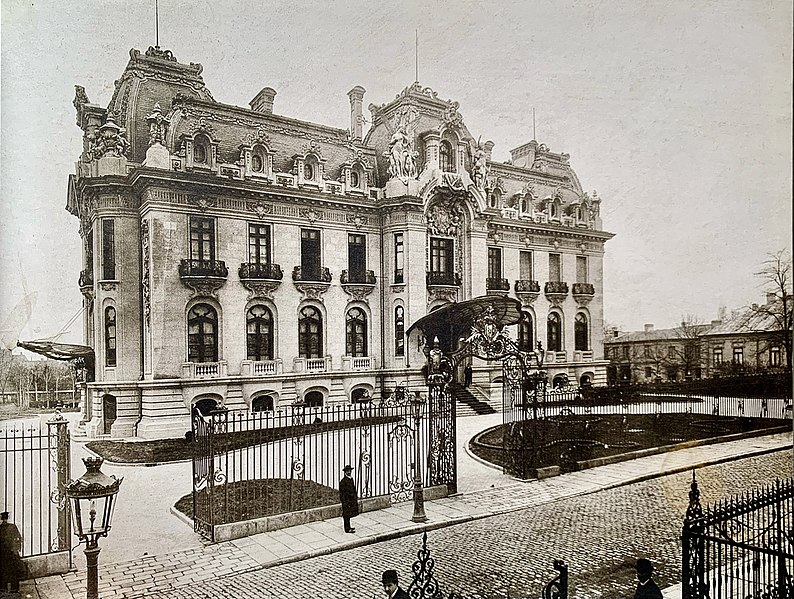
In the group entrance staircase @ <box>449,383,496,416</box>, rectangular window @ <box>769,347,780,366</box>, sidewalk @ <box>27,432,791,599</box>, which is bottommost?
sidewalk @ <box>27,432,791,599</box>

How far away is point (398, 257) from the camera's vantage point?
588 cm

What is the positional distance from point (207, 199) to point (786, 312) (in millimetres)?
5463

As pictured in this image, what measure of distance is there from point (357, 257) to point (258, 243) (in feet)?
3.33

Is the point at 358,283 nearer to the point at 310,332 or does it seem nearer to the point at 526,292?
the point at 310,332

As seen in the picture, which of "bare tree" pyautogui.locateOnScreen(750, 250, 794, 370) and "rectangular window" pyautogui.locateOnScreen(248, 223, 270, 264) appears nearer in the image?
"rectangular window" pyautogui.locateOnScreen(248, 223, 270, 264)

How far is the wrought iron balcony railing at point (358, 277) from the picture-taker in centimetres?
569

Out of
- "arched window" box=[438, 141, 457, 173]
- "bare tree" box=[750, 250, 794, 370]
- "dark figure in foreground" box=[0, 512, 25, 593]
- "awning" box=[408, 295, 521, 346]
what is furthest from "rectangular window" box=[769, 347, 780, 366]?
"dark figure in foreground" box=[0, 512, 25, 593]

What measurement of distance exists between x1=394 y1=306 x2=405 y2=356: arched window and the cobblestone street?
1713mm

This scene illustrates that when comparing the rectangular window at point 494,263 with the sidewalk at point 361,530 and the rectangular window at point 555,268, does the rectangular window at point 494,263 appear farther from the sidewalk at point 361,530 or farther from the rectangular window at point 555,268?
A: the sidewalk at point 361,530

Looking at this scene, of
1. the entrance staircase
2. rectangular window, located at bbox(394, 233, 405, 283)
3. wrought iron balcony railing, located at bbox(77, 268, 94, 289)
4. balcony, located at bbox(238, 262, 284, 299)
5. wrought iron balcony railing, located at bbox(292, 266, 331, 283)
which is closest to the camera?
wrought iron balcony railing, located at bbox(77, 268, 94, 289)

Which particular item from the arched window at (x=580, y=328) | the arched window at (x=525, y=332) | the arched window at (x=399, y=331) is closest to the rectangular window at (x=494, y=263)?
the arched window at (x=525, y=332)

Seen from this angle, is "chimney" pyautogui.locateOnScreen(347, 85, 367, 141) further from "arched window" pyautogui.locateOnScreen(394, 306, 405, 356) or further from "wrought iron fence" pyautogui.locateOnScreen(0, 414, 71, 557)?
"wrought iron fence" pyautogui.locateOnScreen(0, 414, 71, 557)

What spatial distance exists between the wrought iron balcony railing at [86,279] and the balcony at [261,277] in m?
1.15

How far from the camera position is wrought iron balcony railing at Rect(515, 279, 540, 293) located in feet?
21.0
